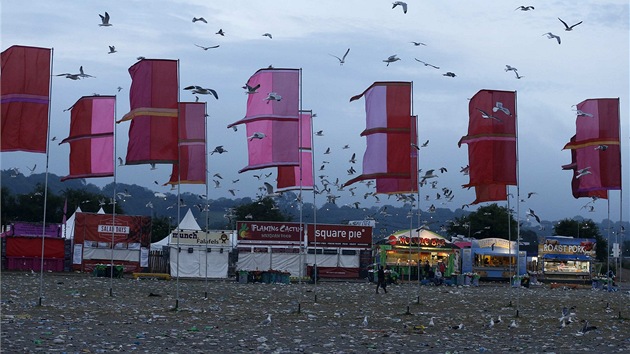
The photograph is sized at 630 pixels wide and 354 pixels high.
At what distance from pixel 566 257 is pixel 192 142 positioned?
47282mm

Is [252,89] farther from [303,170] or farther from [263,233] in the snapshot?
[263,233]

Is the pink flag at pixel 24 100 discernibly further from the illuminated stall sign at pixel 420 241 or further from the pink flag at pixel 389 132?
the illuminated stall sign at pixel 420 241

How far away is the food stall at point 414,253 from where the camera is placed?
66.1 meters

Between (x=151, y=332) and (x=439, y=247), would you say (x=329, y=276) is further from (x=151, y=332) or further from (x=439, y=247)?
(x=151, y=332)

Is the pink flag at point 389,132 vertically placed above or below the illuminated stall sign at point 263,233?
above

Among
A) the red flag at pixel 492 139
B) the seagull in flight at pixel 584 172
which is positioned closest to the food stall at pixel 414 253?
the seagull in flight at pixel 584 172

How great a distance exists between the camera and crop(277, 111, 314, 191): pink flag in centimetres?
3309

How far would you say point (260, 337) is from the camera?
2072 centimetres

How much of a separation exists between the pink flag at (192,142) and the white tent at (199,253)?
22.8 m

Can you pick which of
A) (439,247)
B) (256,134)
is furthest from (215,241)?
(256,134)

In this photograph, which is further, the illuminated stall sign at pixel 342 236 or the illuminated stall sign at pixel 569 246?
the illuminated stall sign at pixel 569 246

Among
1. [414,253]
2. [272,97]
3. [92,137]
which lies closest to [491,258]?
[414,253]

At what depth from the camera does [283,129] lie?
28031mm

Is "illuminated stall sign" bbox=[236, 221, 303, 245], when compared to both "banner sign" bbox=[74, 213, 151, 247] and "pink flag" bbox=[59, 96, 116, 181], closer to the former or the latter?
"banner sign" bbox=[74, 213, 151, 247]
